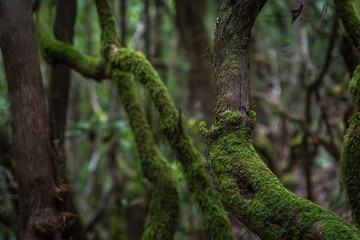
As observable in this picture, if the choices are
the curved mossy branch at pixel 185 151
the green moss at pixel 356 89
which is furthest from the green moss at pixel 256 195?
the green moss at pixel 356 89

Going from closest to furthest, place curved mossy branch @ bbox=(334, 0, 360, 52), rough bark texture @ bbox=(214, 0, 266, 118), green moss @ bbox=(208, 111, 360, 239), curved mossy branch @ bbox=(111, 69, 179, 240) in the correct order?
green moss @ bbox=(208, 111, 360, 239), rough bark texture @ bbox=(214, 0, 266, 118), curved mossy branch @ bbox=(334, 0, 360, 52), curved mossy branch @ bbox=(111, 69, 179, 240)

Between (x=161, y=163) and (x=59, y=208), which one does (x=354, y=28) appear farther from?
(x=59, y=208)

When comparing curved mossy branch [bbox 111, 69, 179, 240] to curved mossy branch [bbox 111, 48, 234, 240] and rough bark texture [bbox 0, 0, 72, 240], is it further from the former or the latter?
rough bark texture [bbox 0, 0, 72, 240]

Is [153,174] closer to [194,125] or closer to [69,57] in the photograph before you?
[69,57]

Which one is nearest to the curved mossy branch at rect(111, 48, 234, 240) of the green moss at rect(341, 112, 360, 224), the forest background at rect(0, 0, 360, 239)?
the forest background at rect(0, 0, 360, 239)

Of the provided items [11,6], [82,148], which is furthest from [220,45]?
[82,148]

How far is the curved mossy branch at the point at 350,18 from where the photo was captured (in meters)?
2.26

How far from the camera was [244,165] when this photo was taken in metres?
1.92

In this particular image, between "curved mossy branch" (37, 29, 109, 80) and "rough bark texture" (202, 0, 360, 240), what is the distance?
1.47 metres

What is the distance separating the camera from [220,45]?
216 cm

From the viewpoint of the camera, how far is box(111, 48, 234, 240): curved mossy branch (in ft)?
8.05

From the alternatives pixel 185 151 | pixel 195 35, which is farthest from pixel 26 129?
pixel 195 35

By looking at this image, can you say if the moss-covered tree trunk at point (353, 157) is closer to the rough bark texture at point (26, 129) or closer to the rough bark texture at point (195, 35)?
the rough bark texture at point (26, 129)

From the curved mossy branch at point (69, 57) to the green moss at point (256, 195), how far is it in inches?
63.3
